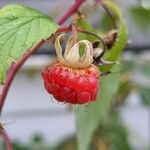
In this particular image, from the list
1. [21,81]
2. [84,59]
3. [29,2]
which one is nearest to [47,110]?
[21,81]

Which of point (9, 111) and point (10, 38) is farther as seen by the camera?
point (9, 111)

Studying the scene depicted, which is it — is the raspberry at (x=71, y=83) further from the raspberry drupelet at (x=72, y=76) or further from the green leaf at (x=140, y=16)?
the green leaf at (x=140, y=16)

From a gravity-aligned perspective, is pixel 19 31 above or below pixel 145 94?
above

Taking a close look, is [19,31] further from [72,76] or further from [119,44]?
[119,44]

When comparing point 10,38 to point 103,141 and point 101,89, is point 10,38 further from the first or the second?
point 103,141

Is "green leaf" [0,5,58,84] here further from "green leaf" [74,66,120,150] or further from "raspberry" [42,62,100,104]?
"green leaf" [74,66,120,150]

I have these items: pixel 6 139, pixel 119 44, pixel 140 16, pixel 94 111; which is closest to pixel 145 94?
pixel 140 16
